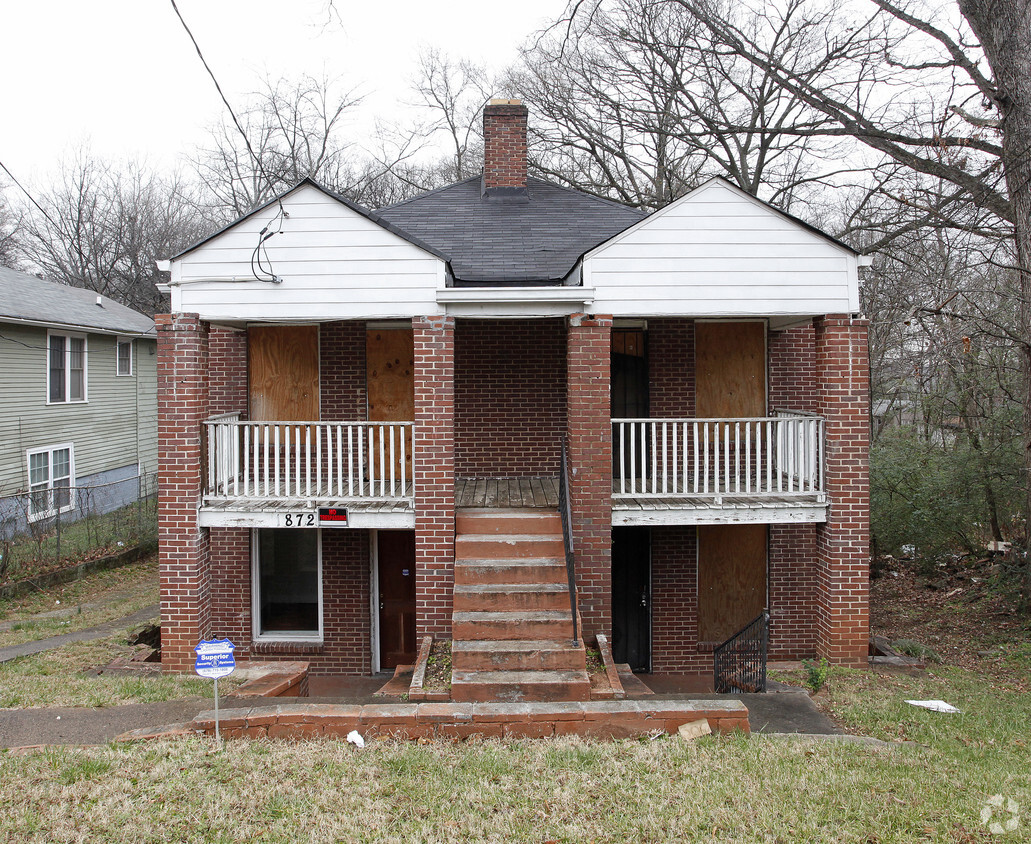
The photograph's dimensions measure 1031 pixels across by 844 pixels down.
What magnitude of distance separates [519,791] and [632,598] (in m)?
6.02

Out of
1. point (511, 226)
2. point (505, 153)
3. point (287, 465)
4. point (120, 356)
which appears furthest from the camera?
point (120, 356)

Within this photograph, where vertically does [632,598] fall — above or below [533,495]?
below

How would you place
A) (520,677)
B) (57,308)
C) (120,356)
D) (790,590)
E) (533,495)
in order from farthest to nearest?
(120,356) < (57,308) < (790,590) < (533,495) < (520,677)

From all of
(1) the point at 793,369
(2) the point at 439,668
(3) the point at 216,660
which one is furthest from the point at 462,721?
(1) the point at 793,369

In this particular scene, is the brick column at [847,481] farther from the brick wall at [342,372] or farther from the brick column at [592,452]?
the brick wall at [342,372]

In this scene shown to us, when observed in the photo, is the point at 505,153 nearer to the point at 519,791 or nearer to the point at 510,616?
the point at 510,616

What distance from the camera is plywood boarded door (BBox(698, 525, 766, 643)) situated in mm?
10656

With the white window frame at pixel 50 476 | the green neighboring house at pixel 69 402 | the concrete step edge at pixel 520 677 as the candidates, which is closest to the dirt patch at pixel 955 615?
the concrete step edge at pixel 520 677

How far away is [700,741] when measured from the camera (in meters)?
5.81

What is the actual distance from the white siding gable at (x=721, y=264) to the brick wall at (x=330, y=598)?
5165mm

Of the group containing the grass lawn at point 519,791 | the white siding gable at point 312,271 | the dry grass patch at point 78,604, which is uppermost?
the white siding gable at point 312,271

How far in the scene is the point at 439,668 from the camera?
7.66 meters

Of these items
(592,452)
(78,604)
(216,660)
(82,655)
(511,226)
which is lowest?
(78,604)

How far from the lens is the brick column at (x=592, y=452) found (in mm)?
8672
